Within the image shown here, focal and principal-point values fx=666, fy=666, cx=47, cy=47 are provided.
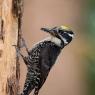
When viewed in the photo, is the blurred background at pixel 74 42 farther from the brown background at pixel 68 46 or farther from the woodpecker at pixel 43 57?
the woodpecker at pixel 43 57

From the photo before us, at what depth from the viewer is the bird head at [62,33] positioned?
5.00 meters

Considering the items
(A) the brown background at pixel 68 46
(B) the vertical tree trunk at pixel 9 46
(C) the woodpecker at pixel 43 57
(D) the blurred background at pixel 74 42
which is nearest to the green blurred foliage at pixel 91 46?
(D) the blurred background at pixel 74 42

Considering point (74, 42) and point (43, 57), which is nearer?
point (43, 57)

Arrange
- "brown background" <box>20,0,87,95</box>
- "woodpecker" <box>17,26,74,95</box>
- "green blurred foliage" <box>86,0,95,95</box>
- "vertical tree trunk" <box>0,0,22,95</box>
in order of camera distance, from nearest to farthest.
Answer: "vertical tree trunk" <box>0,0,22,95</box> < "woodpecker" <box>17,26,74,95</box> < "brown background" <box>20,0,87,95</box> < "green blurred foliage" <box>86,0,95,95</box>

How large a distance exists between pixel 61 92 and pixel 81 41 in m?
0.61

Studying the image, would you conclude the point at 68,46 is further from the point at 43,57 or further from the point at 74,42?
the point at 43,57

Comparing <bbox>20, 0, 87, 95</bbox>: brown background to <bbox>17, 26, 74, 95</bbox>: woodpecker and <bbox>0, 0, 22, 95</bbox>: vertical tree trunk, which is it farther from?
<bbox>0, 0, 22, 95</bbox>: vertical tree trunk

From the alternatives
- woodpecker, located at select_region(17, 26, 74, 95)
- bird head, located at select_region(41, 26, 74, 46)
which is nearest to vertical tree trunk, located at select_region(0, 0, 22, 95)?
woodpecker, located at select_region(17, 26, 74, 95)

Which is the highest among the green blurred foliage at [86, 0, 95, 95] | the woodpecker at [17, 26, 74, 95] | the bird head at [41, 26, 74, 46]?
the bird head at [41, 26, 74, 46]

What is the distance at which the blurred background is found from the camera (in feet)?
21.4

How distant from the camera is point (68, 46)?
23.0 ft

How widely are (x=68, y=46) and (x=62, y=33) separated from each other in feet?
6.54

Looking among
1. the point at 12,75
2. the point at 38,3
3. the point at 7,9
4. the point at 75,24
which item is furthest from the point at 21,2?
the point at 75,24

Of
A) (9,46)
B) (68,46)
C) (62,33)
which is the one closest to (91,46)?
(68,46)
